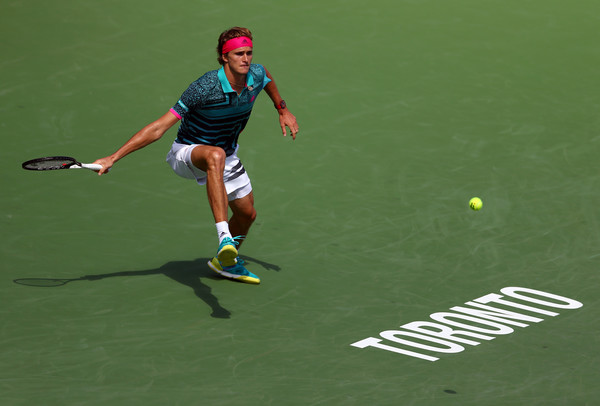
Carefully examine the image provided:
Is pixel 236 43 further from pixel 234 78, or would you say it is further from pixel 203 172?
pixel 203 172

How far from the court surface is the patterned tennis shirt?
4.12 feet

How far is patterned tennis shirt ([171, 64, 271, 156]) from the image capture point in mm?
9219

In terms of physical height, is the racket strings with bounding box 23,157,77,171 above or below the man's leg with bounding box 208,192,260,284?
above

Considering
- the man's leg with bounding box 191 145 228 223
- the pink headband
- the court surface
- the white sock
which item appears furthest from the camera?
the pink headband

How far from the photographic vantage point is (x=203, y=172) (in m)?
9.40

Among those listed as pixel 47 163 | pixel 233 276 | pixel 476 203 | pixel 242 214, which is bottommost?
pixel 233 276

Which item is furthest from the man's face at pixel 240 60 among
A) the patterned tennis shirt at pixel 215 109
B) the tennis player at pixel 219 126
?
the patterned tennis shirt at pixel 215 109

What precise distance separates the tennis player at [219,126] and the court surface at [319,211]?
3.01ft

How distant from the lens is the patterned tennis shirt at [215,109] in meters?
9.22

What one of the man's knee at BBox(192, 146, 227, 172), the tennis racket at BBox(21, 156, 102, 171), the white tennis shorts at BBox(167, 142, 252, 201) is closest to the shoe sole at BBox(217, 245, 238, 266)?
the man's knee at BBox(192, 146, 227, 172)

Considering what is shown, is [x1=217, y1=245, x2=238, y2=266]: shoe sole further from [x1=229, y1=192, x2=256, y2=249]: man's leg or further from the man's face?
the man's face

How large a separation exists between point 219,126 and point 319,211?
225cm

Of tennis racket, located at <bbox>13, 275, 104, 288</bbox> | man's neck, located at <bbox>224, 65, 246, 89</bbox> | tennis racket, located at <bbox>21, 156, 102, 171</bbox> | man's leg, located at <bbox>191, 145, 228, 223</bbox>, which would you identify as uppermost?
man's neck, located at <bbox>224, 65, 246, 89</bbox>

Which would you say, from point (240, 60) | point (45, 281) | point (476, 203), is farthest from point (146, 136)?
point (476, 203)
